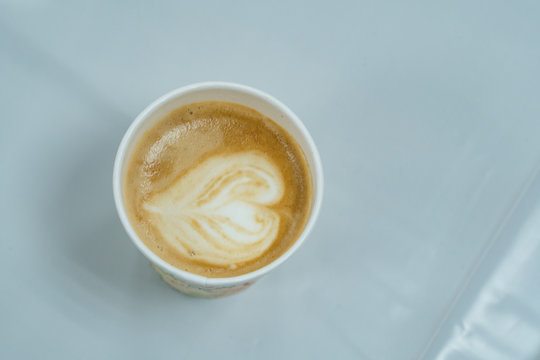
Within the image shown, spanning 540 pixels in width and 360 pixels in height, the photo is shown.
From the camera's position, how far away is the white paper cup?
75 centimetres

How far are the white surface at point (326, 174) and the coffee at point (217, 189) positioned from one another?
145 millimetres

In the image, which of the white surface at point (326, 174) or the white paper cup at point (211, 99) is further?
the white surface at point (326, 174)

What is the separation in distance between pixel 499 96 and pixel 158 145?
2.05 feet

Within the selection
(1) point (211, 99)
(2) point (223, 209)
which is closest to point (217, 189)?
(2) point (223, 209)

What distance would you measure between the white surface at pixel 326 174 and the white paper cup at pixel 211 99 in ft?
0.46

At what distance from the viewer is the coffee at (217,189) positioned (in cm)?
83

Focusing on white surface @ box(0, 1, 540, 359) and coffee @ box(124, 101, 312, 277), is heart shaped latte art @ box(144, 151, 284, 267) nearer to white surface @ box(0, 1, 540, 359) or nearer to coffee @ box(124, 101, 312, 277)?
coffee @ box(124, 101, 312, 277)

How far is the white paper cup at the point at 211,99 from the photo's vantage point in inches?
29.5

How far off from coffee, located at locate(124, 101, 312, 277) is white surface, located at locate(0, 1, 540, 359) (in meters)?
0.14

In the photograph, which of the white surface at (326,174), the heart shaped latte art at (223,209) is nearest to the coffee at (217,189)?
the heart shaped latte art at (223,209)

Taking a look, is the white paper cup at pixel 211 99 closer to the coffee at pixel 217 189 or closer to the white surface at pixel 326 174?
the coffee at pixel 217 189

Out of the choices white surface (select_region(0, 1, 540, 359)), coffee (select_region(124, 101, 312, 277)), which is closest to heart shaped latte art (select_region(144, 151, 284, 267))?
coffee (select_region(124, 101, 312, 277))

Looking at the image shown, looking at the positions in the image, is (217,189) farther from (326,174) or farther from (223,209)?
(326,174)

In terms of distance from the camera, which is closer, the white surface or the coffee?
the coffee
